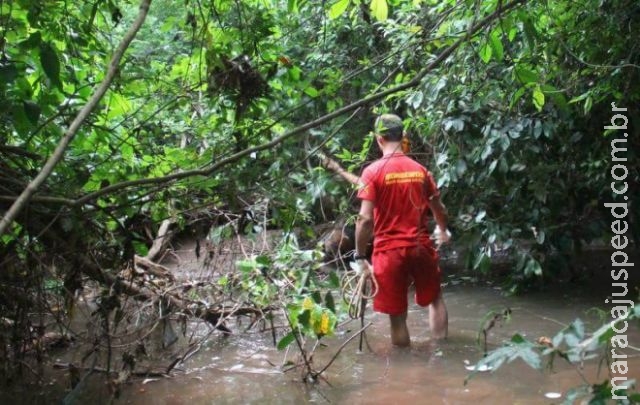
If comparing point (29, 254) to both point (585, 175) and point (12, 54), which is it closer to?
point (12, 54)

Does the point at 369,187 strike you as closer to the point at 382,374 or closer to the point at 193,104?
the point at 382,374

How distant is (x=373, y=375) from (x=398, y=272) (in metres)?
0.90

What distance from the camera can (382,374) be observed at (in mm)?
4344

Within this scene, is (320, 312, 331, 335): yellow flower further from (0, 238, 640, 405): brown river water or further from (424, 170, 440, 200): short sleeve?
(424, 170, 440, 200): short sleeve

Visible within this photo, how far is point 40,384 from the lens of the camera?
424 centimetres

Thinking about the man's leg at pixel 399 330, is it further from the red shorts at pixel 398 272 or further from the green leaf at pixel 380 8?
the green leaf at pixel 380 8

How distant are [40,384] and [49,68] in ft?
8.37

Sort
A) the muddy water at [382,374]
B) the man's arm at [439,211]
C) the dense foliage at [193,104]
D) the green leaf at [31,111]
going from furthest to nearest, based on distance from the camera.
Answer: the man's arm at [439,211]
the muddy water at [382,374]
the dense foliage at [193,104]
the green leaf at [31,111]

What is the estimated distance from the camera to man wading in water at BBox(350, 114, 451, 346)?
4875mm

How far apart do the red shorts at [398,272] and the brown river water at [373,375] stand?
367 mm

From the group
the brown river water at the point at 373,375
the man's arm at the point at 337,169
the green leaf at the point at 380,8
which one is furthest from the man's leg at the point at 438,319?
the green leaf at the point at 380,8

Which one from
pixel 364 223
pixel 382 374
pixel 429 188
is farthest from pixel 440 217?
pixel 382 374

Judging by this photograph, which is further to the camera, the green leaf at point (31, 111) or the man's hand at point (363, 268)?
the man's hand at point (363, 268)

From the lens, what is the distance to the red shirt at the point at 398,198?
4.88 meters
